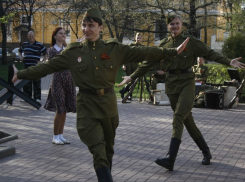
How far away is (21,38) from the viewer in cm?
5988

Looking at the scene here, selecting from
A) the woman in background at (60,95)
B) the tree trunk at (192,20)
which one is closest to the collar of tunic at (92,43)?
the woman in background at (60,95)

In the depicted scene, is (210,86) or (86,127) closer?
(86,127)

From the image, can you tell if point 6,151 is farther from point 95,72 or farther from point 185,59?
point 95,72

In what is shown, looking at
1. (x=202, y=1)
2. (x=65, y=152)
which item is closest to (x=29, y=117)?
(x=65, y=152)

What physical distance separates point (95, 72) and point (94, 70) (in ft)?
0.07

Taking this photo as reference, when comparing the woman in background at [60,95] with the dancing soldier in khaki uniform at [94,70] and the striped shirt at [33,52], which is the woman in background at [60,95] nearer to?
the dancing soldier in khaki uniform at [94,70]

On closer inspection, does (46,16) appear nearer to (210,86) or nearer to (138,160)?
(210,86)

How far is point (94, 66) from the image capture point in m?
5.18

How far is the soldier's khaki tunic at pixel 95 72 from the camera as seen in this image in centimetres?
519

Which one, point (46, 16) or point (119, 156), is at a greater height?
point (46, 16)

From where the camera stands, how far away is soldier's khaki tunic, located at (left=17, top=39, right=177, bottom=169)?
204 inches

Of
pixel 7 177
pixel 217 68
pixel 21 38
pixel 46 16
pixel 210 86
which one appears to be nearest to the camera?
pixel 7 177

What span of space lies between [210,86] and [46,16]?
133 feet

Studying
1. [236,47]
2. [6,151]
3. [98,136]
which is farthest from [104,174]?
[236,47]
